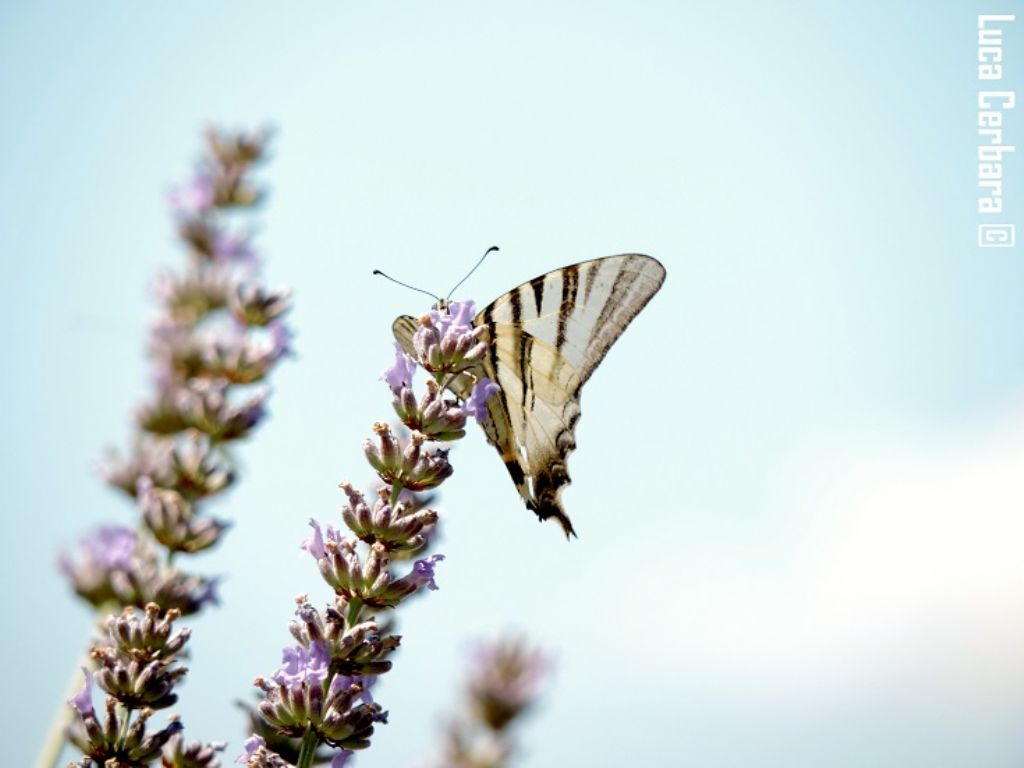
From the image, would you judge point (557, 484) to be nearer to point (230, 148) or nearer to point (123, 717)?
point (123, 717)

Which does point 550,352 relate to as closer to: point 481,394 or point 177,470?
point 481,394

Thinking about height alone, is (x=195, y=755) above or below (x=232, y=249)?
below

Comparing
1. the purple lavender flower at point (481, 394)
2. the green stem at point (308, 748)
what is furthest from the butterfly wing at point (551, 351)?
the green stem at point (308, 748)

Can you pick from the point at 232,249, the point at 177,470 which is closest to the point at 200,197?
the point at 232,249

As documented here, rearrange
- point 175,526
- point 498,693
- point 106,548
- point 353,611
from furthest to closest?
1. point 498,693
2. point 106,548
3. point 175,526
4. point 353,611

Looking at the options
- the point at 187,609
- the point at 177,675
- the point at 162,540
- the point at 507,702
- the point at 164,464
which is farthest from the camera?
the point at 507,702

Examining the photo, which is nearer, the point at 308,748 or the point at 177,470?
the point at 308,748

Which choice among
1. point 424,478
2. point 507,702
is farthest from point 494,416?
point 507,702
